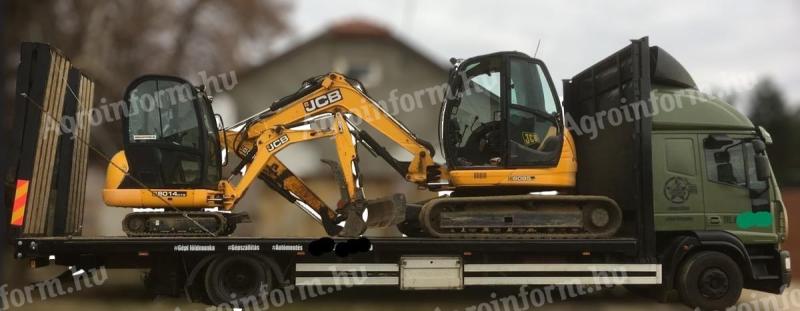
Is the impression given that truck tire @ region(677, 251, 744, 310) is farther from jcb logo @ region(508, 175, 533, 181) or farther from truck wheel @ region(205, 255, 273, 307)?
truck wheel @ region(205, 255, 273, 307)

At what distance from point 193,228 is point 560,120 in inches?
184

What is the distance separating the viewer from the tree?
26947mm

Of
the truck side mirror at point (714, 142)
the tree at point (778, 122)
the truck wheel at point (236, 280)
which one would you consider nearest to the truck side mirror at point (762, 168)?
the truck side mirror at point (714, 142)

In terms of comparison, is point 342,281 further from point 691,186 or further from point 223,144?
point 691,186

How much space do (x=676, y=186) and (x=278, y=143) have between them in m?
4.99

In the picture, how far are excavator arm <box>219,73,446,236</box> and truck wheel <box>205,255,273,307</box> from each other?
2.67ft

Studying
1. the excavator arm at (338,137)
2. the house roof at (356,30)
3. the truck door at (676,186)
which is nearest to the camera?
the truck door at (676,186)

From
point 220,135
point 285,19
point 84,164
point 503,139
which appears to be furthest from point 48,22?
point 503,139

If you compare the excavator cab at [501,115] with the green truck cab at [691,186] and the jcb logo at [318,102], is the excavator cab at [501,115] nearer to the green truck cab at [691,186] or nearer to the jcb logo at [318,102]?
the green truck cab at [691,186]

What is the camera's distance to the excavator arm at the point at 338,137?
909 cm

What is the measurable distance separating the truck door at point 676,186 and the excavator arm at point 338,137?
2.69m

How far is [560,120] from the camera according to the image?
8914 millimetres

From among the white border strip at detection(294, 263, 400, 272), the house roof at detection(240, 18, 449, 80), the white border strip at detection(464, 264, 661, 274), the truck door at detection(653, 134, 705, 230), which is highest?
the house roof at detection(240, 18, 449, 80)

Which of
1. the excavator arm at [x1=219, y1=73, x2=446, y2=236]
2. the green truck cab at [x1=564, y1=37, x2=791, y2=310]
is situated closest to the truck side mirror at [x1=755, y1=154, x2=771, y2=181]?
the green truck cab at [x1=564, y1=37, x2=791, y2=310]
